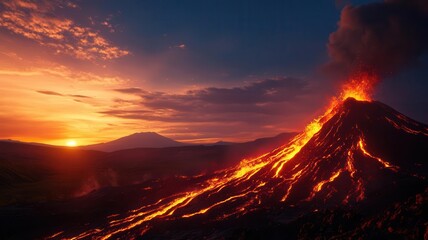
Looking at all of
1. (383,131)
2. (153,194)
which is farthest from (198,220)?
(383,131)

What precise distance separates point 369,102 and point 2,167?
101 m

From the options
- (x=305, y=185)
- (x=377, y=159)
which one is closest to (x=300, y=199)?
(x=305, y=185)

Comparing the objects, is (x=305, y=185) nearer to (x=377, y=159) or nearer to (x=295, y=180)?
(x=295, y=180)

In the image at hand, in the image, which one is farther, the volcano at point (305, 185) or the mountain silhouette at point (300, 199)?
the volcano at point (305, 185)

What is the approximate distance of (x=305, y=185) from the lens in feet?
145

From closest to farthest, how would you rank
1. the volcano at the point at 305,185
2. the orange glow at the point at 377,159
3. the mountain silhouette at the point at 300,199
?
the mountain silhouette at the point at 300,199, the volcano at the point at 305,185, the orange glow at the point at 377,159

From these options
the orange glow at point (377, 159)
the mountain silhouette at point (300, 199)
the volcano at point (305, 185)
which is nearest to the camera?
the mountain silhouette at point (300, 199)

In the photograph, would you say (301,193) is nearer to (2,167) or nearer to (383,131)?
(383,131)

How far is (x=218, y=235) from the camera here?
3266 centimetres

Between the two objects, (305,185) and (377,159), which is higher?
(377,159)

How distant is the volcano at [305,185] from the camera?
36.6 metres

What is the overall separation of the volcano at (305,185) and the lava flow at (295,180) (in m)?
0.11

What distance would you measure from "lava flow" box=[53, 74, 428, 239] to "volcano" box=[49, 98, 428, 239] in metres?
0.11

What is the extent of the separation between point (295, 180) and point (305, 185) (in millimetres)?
2334
